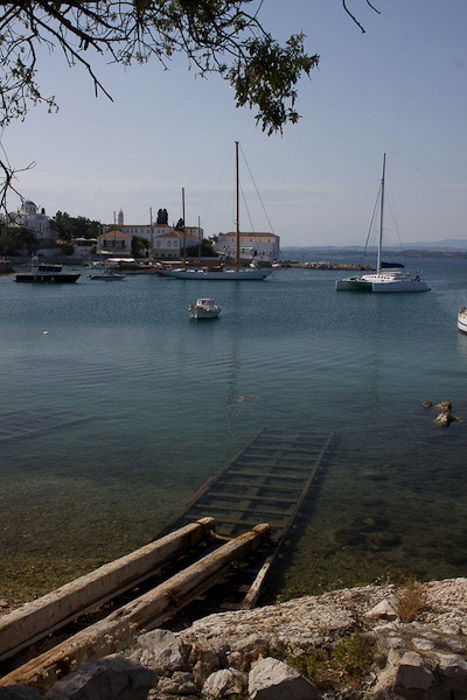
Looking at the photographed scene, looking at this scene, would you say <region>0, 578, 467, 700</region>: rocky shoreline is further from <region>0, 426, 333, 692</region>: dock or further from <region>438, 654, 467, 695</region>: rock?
<region>0, 426, 333, 692</region>: dock

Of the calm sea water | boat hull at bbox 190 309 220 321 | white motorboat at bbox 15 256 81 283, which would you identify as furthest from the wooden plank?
white motorboat at bbox 15 256 81 283

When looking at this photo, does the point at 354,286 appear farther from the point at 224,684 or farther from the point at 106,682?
the point at 106,682

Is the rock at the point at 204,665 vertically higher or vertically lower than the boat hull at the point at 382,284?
lower

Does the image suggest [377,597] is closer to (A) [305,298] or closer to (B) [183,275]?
(A) [305,298]

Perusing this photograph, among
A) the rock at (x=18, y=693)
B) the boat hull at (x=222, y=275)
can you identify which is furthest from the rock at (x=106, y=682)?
the boat hull at (x=222, y=275)

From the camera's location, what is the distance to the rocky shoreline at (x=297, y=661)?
5848mm

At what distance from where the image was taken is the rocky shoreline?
585 cm

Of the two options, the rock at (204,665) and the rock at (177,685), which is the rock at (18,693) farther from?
the rock at (204,665)

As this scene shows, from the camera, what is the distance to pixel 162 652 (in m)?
6.64

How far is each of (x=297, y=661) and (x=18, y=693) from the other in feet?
8.57

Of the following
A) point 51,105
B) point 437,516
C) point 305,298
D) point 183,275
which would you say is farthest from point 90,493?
point 183,275

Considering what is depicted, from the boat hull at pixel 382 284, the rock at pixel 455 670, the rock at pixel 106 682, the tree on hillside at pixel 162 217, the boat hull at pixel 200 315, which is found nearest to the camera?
the rock at pixel 106 682

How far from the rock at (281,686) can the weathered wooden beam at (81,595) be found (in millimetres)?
3339

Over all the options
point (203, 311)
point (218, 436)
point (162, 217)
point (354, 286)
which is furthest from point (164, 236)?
point (218, 436)
